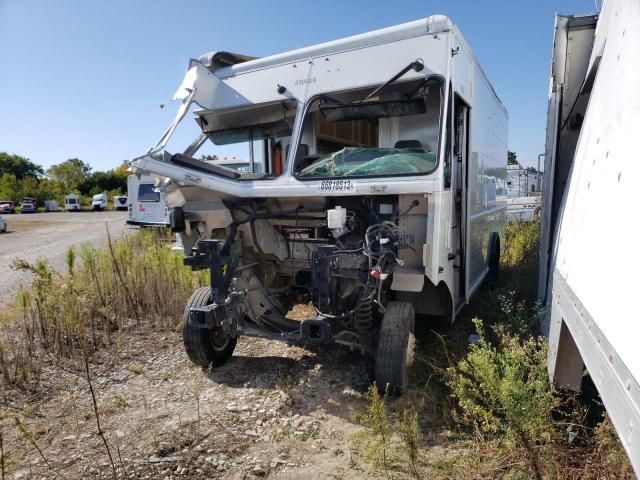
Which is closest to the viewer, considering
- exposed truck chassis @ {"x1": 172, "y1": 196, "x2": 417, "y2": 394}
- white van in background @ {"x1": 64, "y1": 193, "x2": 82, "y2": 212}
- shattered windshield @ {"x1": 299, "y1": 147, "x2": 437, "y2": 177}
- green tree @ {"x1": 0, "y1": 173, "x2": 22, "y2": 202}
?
exposed truck chassis @ {"x1": 172, "y1": 196, "x2": 417, "y2": 394}

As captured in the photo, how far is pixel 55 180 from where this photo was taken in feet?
168

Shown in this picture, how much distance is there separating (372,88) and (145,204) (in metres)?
14.4

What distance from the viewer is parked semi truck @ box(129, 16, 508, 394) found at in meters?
3.58

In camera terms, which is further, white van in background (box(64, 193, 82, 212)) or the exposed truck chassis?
white van in background (box(64, 193, 82, 212))

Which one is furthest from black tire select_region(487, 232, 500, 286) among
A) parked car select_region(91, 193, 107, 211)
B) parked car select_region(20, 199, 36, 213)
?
parked car select_region(20, 199, 36, 213)

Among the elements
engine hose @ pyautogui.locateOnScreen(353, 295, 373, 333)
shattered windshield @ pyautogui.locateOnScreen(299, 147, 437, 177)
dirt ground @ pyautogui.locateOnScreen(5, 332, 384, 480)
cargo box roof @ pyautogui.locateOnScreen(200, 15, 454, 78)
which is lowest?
dirt ground @ pyautogui.locateOnScreen(5, 332, 384, 480)

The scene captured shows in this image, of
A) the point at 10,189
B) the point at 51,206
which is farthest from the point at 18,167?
the point at 51,206

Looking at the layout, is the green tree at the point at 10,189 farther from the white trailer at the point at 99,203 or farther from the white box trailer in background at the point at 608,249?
the white box trailer in background at the point at 608,249

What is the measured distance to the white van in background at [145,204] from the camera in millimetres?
16234

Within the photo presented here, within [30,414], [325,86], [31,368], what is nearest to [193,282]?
[31,368]

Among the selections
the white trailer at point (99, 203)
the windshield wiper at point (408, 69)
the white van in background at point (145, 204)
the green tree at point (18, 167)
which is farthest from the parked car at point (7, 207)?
the windshield wiper at point (408, 69)

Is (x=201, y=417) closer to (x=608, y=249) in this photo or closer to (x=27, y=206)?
(x=608, y=249)

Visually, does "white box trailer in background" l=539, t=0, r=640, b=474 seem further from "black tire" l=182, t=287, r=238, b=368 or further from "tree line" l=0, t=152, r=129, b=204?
"tree line" l=0, t=152, r=129, b=204

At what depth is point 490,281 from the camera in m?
7.21
